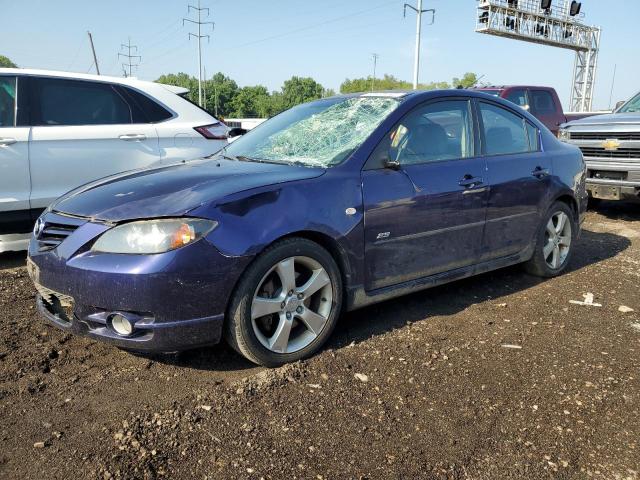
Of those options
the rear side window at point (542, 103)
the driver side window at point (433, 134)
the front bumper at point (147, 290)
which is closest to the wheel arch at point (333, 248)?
the front bumper at point (147, 290)

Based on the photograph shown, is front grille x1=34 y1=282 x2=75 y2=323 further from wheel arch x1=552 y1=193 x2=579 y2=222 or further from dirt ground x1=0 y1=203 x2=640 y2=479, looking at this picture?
wheel arch x1=552 y1=193 x2=579 y2=222

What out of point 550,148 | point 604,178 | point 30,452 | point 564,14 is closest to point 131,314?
point 30,452

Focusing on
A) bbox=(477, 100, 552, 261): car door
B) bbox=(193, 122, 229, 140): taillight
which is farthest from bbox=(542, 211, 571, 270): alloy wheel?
bbox=(193, 122, 229, 140): taillight

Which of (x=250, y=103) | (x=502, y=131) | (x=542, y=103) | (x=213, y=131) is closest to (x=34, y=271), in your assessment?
(x=213, y=131)

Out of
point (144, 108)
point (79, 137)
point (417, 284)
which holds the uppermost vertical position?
point (144, 108)

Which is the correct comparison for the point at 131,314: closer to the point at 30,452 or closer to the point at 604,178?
the point at 30,452

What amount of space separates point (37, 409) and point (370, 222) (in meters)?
2.03

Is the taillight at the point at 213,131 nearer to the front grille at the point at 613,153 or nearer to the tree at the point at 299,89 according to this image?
the front grille at the point at 613,153

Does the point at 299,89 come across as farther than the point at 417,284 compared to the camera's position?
Yes

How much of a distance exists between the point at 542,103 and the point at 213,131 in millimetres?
9010

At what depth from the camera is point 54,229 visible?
3.03 m

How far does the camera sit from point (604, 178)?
7680 mm

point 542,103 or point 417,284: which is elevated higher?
point 542,103

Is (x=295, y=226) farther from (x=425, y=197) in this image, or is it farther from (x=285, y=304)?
(x=425, y=197)
